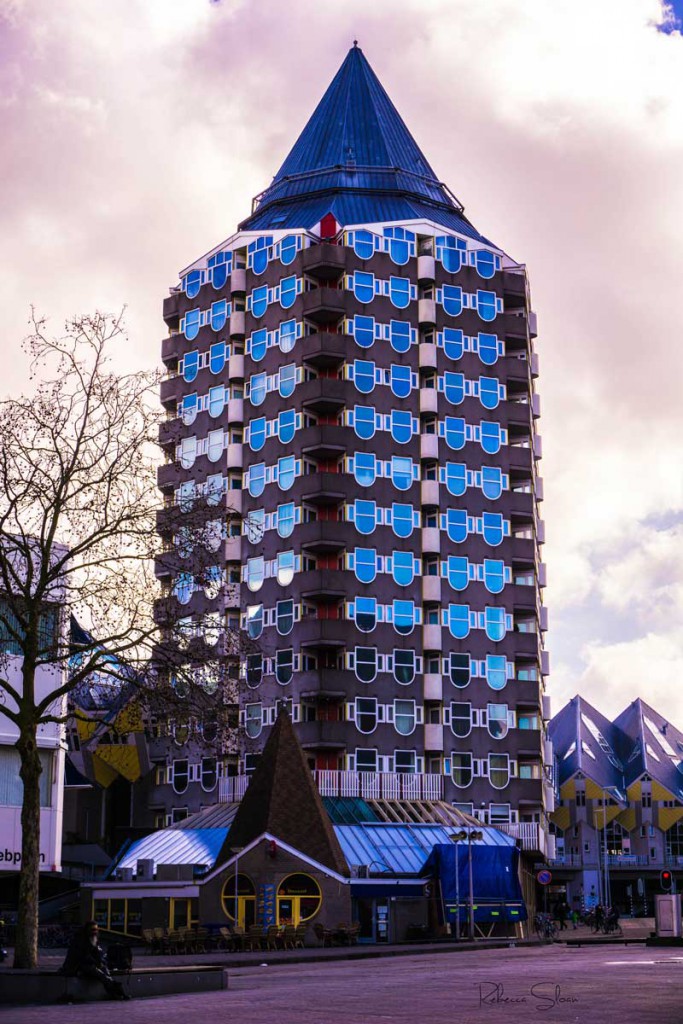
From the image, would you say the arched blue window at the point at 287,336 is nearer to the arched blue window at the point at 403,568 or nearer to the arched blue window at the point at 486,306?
the arched blue window at the point at 486,306

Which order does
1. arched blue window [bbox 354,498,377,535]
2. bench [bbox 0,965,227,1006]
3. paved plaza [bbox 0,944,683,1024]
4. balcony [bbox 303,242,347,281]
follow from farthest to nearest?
balcony [bbox 303,242,347,281], arched blue window [bbox 354,498,377,535], bench [bbox 0,965,227,1006], paved plaza [bbox 0,944,683,1024]

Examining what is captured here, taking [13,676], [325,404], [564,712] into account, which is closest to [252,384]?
[325,404]

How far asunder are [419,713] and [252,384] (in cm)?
2575

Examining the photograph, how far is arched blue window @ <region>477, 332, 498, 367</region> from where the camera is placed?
104m

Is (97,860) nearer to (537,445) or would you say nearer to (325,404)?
(325,404)

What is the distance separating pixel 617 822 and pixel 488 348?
303ft

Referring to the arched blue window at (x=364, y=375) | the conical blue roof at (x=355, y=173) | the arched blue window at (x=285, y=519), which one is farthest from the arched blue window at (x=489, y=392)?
the arched blue window at (x=285, y=519)

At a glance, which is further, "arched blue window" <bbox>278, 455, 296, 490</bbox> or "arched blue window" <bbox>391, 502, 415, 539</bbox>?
"arched blue window" <bbox>278, 455, 296, 490</bbox>

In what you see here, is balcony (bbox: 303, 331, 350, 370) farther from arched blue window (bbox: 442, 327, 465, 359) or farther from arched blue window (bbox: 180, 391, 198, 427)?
arched blue window (bbox: 180, 391, 198, 427)

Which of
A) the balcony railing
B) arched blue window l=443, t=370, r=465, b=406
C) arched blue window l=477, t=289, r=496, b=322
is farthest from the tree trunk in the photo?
arched blue window l=477, t=289, r=496, b=322

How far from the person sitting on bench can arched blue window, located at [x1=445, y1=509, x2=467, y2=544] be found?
236 ft

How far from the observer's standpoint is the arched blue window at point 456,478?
327ft

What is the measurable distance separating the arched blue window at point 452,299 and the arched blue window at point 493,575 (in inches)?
701

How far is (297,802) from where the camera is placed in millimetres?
68000
